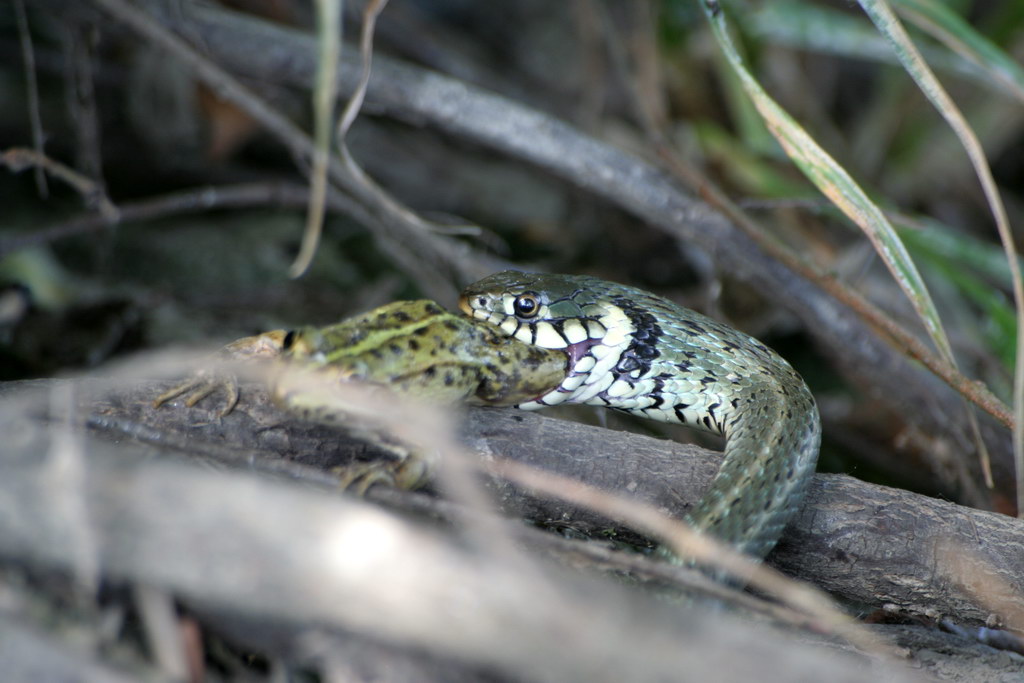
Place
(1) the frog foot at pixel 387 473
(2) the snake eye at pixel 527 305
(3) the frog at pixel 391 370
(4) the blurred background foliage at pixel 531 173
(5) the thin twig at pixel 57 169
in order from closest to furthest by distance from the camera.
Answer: (1) the frog foot at pixel 387 473, (3) the frog at pixel 391 370, (5) the thin twig at pixel 57 169, (2) the snake eye at pixel 527 305, (4) the blurred background foliage at pixel 531 173

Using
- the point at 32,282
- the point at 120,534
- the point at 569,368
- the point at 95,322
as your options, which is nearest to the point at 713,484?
the point at 569,368

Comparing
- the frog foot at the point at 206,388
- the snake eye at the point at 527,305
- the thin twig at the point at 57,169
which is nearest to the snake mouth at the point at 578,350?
the snake eye at the point at 527,305

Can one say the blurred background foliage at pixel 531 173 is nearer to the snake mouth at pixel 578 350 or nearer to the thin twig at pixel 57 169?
the thin twig at pixel 57 169

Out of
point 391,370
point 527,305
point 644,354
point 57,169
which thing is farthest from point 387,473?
point 57,169

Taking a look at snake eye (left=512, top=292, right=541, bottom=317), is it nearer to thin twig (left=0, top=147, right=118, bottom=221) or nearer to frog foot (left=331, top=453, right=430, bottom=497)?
frog foot (left=331, top=453, right=430, bottom=497)

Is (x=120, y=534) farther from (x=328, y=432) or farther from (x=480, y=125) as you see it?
(x=480, y=125)
